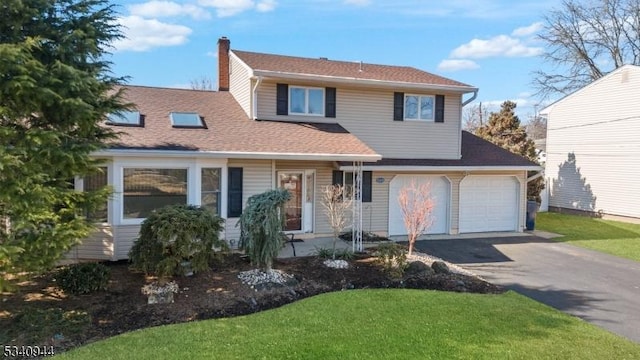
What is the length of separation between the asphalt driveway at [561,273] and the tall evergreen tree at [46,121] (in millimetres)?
8738

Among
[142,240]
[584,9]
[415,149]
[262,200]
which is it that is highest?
[584,9]

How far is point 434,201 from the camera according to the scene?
1473 centimetres

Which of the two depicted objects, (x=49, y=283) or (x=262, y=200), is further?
(x=262, y=200)

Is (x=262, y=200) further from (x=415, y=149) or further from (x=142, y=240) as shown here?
(x=415, y=149)

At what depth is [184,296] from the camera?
7.66 metres

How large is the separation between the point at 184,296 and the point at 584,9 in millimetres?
35301

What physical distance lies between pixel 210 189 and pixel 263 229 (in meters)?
3.34

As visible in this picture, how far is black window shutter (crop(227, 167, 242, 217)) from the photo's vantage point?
1169cm

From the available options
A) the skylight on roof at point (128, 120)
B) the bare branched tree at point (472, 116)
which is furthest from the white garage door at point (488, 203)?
the bare branched tree at point (472, 116)

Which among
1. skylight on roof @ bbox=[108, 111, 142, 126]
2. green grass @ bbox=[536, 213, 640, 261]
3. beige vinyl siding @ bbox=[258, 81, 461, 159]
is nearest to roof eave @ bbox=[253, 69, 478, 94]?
beige vinyl siding @ bbox=[258, 81, 461, 159]

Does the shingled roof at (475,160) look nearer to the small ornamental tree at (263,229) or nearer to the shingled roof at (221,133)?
the shingled roof at (221,133)

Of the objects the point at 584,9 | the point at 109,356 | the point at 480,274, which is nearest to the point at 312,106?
the point at 480,274

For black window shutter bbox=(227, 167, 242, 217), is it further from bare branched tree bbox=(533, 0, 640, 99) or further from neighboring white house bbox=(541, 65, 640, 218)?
bare branched tree bbox=(533, 0, 640, 99)

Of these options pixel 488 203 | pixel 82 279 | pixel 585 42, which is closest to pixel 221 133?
pixel 82 279
